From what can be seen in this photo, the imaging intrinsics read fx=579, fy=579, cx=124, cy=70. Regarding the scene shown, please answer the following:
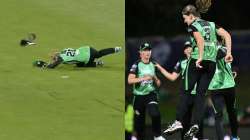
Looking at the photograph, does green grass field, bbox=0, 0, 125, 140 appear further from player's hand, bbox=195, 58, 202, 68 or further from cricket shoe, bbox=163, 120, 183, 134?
player's hand, bbox=195, 58, 202, 68

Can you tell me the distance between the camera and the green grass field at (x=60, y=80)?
9.63 metres

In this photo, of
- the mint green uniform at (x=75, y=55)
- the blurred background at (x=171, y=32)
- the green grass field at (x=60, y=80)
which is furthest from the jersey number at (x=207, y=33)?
the blurred background at (x=171, y=32)

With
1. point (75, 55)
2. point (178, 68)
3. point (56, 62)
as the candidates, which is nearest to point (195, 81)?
point (178, 68)

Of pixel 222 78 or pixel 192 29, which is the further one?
pixel 222 78

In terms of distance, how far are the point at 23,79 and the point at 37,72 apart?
0.37 metres

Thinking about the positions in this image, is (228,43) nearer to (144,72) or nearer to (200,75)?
(200,75)

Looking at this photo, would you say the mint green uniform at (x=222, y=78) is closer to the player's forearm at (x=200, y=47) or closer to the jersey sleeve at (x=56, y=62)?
the player's forearm at (x=200, y=47)

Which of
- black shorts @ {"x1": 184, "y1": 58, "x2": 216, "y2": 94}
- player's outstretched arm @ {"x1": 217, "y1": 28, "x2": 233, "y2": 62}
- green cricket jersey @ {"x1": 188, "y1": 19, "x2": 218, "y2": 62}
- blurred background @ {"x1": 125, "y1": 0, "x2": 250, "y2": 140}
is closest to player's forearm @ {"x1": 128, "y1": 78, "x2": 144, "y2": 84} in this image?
black shorts @ {"x1": 184, "y1": 58, "x2": 216, "y2": 94}

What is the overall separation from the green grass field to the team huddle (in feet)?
4.37

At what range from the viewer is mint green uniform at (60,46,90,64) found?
36.0 ft

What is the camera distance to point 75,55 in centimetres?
1104

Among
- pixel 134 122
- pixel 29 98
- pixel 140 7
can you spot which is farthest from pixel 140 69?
pixel 140 7

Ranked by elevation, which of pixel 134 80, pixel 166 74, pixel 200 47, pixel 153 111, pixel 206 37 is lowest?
pixel 153 111

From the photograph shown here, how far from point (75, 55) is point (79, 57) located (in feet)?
0.40
